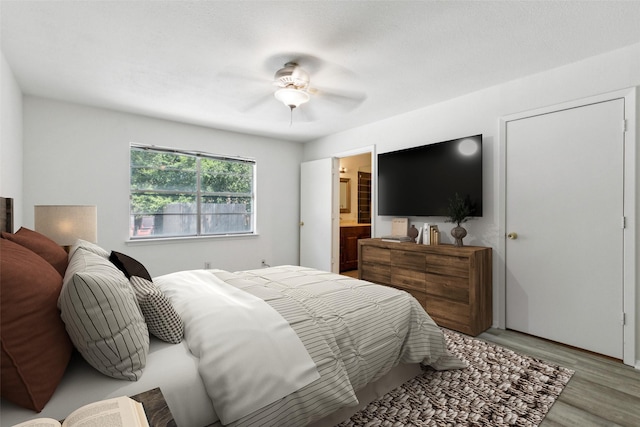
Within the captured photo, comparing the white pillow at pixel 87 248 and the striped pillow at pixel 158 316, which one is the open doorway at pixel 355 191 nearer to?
the white pillow at pixel 87 248

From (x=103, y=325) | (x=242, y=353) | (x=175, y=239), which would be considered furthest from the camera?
(x=175, y=239)

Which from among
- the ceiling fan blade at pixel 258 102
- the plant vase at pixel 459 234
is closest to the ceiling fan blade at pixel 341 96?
the ceiling fan blade at pixel 258 102

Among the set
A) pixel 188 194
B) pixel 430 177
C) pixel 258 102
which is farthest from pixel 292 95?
pixel 188 194

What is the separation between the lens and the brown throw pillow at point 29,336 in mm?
908

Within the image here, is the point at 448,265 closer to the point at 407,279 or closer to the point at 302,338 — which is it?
the point at 407,279

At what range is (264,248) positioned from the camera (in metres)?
5.27

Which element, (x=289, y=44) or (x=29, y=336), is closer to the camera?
(x=29, y=336)

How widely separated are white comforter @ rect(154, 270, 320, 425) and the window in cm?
299

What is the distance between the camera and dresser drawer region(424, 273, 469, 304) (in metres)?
2.96

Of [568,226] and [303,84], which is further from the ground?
[303,84]

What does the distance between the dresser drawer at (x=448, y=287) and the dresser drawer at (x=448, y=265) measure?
0.16 ft

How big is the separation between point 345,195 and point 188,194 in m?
3.45

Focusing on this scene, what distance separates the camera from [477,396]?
1940 mm

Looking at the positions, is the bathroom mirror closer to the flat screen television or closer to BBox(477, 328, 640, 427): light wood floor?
the flat screen television
